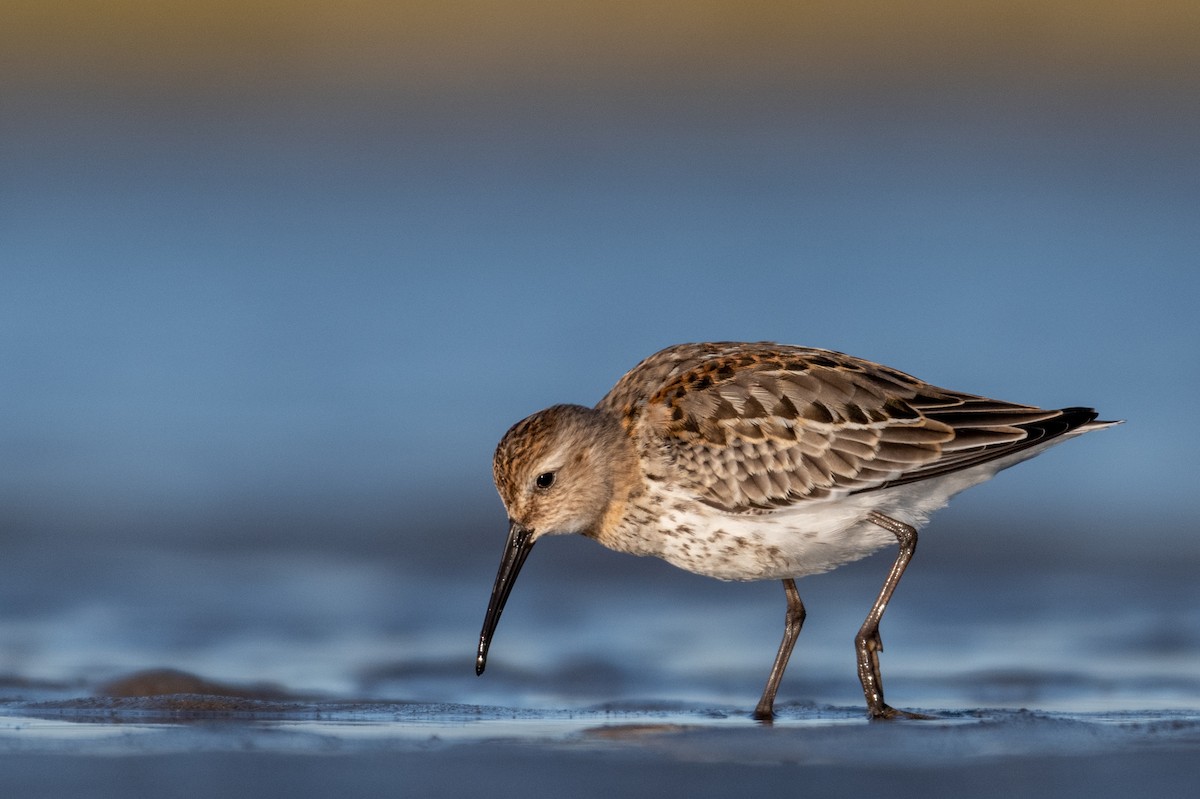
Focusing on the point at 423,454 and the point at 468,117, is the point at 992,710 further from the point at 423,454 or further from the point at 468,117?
the point at 468,117

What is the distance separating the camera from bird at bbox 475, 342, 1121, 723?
24.5ft

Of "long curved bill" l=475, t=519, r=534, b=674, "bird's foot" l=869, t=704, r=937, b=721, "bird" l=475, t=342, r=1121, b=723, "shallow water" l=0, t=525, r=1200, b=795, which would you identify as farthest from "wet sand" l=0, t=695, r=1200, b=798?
"bird" l=475, t=342, r=1121, b=723

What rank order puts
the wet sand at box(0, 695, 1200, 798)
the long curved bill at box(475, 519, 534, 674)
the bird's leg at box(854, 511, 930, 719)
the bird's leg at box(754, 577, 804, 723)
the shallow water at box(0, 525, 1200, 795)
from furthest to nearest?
1. the long curved bill at box(475, 519, 534, 674)
2. the bird's leg at box(754, 577, 804, 723)
3. the bird's leg at box(854, 511, 930, 719)
4. the shallow water at box(0, 525, 1200, 795)
5. the wet sand at box(0, 695, 1200, 798)

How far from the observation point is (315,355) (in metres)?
13.5

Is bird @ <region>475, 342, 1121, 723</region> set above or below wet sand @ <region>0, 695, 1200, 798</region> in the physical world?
above

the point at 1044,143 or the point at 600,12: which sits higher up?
the point at 600,12

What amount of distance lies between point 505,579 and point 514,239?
26.7ft

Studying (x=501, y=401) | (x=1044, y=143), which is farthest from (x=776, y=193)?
(x=501, y=401)

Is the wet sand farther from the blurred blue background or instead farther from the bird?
the blurred blue background

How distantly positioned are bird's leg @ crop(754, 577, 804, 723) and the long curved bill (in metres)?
1.24

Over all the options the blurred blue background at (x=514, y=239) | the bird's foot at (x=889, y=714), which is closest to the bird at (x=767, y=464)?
the bird's foot at (x=889, y=714)

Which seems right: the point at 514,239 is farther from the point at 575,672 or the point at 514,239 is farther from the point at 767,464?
the point at 767,464

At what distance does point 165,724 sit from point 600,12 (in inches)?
549

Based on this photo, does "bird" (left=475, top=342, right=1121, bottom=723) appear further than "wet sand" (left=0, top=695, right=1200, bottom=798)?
Yes
